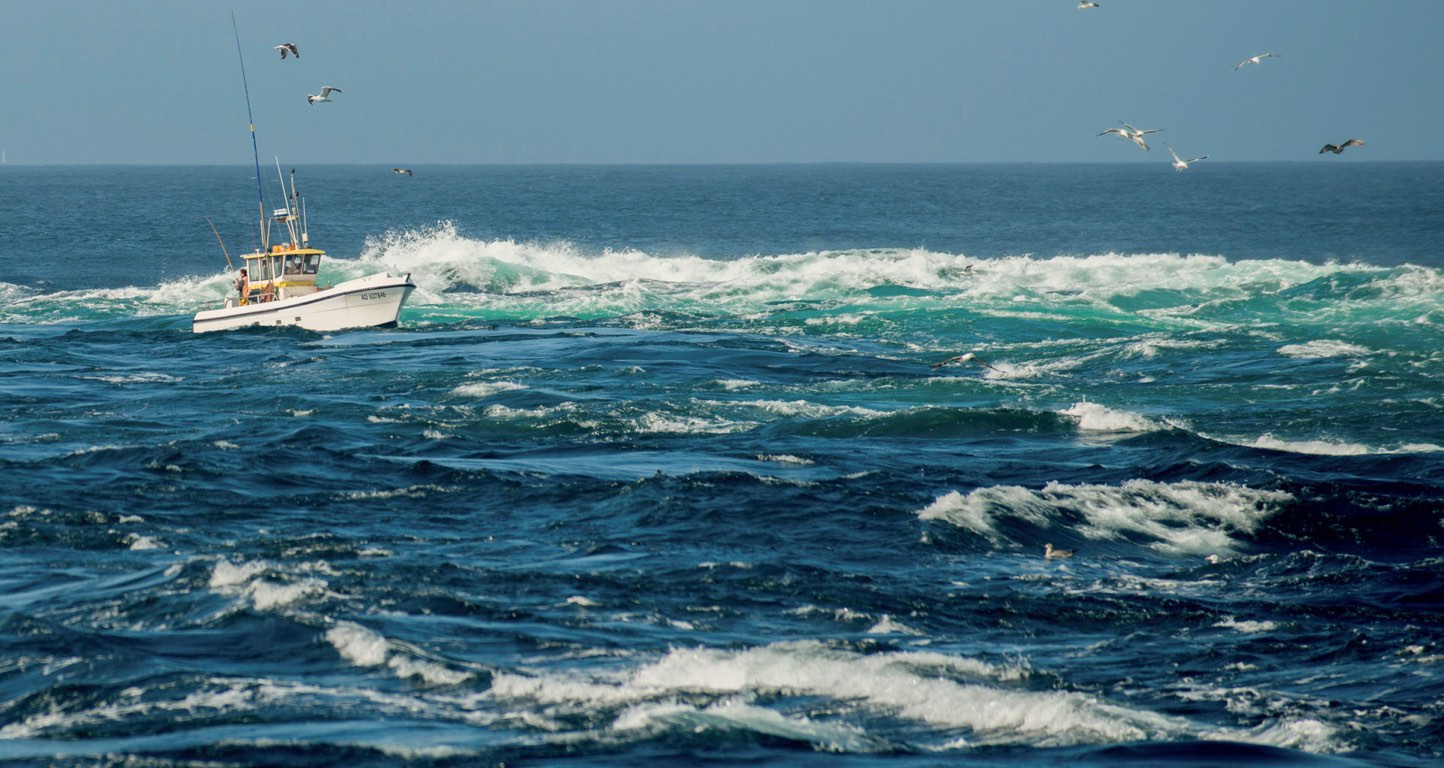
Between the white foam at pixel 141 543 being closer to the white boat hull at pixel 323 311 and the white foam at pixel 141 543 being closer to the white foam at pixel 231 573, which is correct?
the white foam at pixel 231 573

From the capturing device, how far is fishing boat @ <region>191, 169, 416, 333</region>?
1706 inches

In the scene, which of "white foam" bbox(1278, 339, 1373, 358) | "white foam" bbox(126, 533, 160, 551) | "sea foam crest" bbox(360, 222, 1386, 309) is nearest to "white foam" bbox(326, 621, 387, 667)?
"white foam" bbox(126, 533, 160, 551)

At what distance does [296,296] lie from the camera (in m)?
43.7

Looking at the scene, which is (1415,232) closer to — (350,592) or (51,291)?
(51,291)

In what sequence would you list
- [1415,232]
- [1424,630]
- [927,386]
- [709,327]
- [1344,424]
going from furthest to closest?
[1415,232]
[709,327]
[927,386]
[1344,424]
[1424,630]

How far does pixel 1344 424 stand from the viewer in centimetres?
2809

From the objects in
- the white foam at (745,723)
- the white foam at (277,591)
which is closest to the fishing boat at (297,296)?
the white foam at (277,591)

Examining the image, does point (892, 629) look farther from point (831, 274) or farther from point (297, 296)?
point (831, 274)

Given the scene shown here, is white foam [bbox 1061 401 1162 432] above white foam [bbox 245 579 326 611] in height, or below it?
below

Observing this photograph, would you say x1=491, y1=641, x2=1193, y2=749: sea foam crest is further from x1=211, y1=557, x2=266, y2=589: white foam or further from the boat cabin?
the boat cabin

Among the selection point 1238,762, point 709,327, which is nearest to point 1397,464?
point 1238,762

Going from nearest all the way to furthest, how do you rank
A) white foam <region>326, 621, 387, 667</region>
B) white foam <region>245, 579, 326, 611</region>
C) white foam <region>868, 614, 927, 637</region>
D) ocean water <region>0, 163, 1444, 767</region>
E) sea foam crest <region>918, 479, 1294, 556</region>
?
1. ocean water <region>0, 163, 1444, 767</region>
2. white foam <region>326, 621, 387, 667</region>
3. white foam <region>868, 614, 927, 637</region>
4. white foam <region>245, 579, 326, 611</region>
5. sea foam crest <region>918, 479, 1294, 556</region>

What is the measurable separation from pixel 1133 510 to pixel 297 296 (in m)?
28.6

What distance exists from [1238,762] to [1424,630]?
17.0 ft
